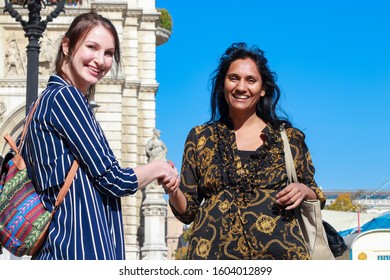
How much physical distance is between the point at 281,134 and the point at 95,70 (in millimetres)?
1168

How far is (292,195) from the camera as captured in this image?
4902 mm

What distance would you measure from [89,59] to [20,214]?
0.88 m

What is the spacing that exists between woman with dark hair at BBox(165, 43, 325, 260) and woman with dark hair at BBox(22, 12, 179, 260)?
60 cm

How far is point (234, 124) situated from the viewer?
5398 millimetres

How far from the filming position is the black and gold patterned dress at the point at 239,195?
4.95 m

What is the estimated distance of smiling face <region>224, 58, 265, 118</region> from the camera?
5.28 meters

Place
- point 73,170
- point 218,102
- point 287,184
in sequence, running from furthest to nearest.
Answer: point 218,102
point 287,184
point 73,170

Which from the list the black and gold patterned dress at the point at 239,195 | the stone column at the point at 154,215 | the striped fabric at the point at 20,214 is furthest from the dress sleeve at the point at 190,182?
the stone column at the point at 154,215

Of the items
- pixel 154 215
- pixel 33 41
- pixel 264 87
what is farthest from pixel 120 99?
pixel 264 87

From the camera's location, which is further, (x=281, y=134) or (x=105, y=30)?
(x=281, y=134)

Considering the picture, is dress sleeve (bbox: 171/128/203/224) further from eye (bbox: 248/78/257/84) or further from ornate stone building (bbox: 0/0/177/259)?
ornate stone building (bbox: 0/0/177/259)

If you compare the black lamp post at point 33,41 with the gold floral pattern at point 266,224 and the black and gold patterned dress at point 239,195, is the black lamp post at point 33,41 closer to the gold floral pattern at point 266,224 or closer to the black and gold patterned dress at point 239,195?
the black and gold patterned dress at point 239,195
